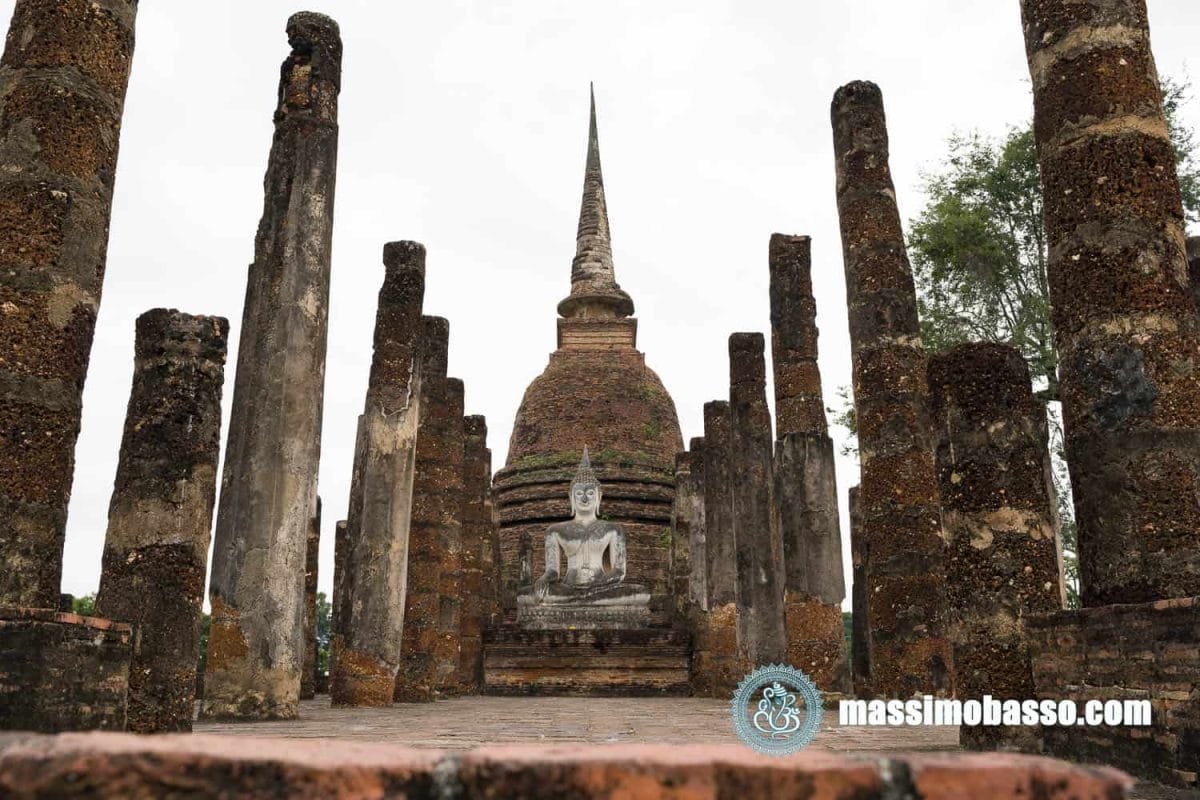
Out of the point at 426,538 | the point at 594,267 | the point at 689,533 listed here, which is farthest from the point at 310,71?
the point at 594,267

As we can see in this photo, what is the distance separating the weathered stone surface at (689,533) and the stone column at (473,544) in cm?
380

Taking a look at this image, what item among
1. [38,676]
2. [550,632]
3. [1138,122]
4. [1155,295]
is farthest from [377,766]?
[550,632]

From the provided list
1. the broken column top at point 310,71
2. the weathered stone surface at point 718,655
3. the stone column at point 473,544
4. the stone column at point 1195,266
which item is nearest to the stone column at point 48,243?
the broken column top at point 310,71

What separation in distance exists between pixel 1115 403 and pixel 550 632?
44.6 feet

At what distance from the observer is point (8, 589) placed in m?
5.11

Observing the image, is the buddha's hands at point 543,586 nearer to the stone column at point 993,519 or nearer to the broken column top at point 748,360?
the broken column top at point 748,360

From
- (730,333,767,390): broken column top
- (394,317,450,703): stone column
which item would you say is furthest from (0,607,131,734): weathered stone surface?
(730,333,767,390): broken column top

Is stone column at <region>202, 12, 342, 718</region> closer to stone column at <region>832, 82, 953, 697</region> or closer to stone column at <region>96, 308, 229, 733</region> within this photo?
stone column at <region>96, 308, 229, 733</region>

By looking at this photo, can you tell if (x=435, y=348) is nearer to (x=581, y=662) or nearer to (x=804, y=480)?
(x=804, y=480)

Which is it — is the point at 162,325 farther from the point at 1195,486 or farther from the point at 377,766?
the point at 1195,486

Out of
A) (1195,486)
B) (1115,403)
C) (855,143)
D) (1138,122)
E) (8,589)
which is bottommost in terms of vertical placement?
(8,589)

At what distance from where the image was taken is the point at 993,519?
225 inches

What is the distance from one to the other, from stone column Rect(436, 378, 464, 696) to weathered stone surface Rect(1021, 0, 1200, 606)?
9461 millimetres

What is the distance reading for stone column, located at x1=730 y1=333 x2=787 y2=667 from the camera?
13977 mm
